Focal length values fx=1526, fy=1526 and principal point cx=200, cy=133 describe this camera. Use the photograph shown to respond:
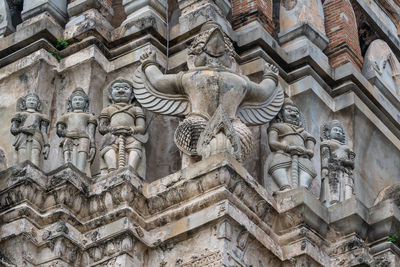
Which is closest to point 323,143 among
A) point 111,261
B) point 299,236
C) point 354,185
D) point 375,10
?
point 354,185

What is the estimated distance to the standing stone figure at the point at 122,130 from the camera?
19.1m

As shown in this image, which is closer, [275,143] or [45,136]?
[45,136]

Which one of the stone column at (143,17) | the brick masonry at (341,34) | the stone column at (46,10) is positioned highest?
the brick masonry at (341,34)

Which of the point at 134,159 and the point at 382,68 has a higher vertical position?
the point at 382,68

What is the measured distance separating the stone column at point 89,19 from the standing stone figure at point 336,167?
3.51 metres

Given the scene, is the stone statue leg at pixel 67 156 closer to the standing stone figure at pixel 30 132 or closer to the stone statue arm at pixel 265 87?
the standing stone figure at pixel 30 132

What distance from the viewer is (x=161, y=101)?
19469 millimetres

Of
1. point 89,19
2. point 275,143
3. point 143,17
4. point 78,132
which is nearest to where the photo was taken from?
point 78,132

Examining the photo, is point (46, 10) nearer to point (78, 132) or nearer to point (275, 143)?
point (78, 132)

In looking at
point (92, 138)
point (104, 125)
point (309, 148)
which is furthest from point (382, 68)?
point (92, 138)

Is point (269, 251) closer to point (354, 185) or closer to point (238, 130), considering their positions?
point (238, 130)

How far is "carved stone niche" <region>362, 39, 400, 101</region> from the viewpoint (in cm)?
2406

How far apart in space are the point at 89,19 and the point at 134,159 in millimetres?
3314

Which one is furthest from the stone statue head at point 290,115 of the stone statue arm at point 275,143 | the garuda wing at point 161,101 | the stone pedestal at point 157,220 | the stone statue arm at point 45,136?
the stone statue arm at point 45,136
